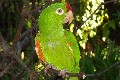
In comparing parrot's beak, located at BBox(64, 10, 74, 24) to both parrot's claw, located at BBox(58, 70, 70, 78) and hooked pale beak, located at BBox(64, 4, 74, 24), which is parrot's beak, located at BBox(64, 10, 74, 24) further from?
parrot's claw, located at BBox(58, 70, 70, 78)

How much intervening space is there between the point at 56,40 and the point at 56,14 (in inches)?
3.8

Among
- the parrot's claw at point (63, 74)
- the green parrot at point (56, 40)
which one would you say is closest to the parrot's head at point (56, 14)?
the green parrot at point (56, 40)

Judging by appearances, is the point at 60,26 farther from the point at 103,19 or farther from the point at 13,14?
the point at 103,19

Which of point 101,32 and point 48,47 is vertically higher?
point 48,47

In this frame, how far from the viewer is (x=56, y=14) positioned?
1051 millimetres

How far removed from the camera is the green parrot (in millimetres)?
1041

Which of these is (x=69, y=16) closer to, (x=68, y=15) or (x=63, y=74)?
(x=68, y=15)

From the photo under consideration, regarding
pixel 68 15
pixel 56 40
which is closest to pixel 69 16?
pixel 68 15

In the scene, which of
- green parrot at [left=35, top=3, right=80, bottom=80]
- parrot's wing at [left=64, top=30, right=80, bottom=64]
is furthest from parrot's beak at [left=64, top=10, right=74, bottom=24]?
parrot's wing at [left=64, top=30, right=80, bottom=64]

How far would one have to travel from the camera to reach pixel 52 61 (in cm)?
110

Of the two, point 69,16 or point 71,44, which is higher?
point 69,16

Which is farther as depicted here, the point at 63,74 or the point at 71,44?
the point at 71,44

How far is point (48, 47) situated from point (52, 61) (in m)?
0.05

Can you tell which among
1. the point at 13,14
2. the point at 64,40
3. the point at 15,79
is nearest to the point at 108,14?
the point at 13,14
